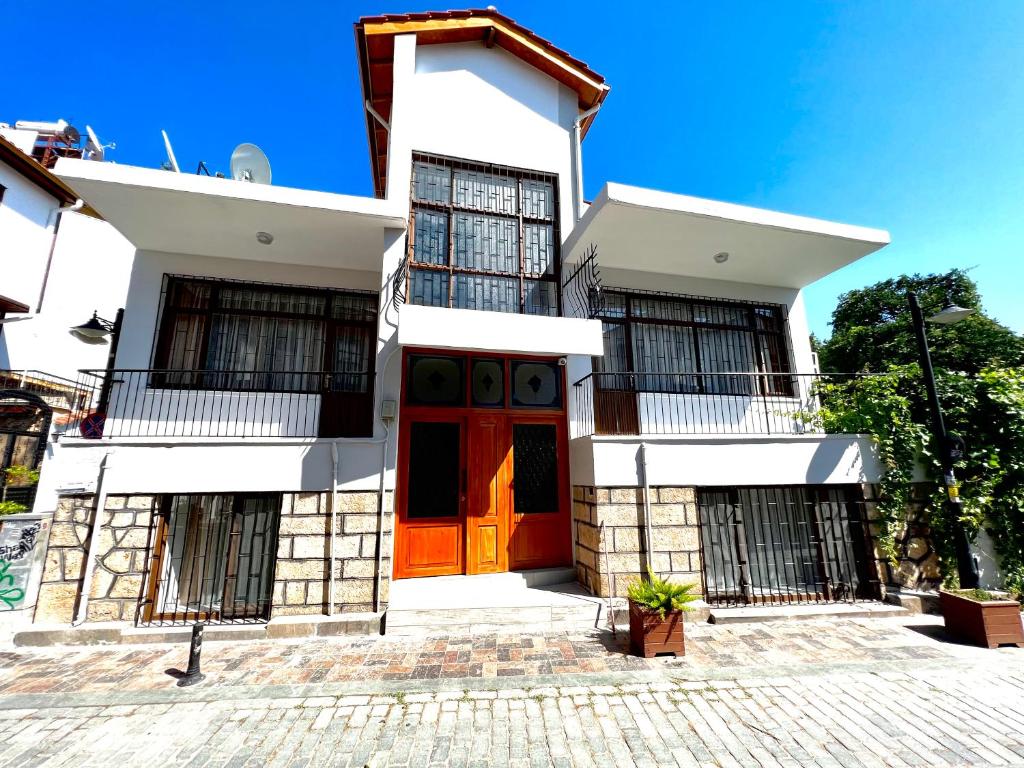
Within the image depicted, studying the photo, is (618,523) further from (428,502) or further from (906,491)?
(906,491)

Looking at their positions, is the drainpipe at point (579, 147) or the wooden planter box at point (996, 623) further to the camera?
the drainpipe at point (579, 147)

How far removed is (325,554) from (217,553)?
1.69m

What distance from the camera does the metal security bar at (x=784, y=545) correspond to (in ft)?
20.4

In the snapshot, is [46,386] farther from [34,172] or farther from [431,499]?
[431,499]

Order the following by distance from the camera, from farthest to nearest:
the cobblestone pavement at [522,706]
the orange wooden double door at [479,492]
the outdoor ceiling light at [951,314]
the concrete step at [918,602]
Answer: the orange wooden double door at [479,492]
the outdoor ceiling light at [951,314]
the concrete step at [918,602]
the cobblestone pavement at [522,706]

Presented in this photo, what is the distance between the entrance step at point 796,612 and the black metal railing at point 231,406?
5732 millimetres

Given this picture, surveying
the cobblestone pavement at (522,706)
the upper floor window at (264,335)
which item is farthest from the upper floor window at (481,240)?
the cobblestone pavement at (522,706)

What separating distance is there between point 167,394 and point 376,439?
3.52 meters

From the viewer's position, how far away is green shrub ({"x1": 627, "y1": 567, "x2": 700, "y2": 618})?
14.7ft

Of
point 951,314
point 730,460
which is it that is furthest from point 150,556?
point 951,314

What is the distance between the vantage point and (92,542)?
17.0ft

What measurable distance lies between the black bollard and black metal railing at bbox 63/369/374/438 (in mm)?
2827

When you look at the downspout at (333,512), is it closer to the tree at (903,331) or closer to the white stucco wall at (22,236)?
the white stucco wall at (22,236)

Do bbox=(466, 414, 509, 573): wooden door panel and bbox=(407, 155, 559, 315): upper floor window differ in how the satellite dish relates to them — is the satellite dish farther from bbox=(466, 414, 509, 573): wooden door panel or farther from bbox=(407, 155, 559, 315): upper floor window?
bbox=(466, 414, 509, 573): wooden door panel
